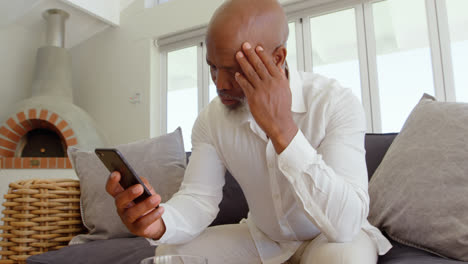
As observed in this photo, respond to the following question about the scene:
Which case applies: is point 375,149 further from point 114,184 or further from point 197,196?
point 114,184

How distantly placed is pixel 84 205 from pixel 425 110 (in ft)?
4.48

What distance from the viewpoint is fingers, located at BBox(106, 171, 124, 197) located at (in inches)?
28.2

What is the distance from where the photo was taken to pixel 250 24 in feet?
2.67

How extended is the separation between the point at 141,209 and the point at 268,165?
329mm

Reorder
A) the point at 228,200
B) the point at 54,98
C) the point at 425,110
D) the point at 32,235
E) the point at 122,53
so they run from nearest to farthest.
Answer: the point at 425,110 < the point at 32,235 < the point at 228,200 < the point at 54,98 < the point at 122,53

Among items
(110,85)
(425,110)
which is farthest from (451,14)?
(110,85)

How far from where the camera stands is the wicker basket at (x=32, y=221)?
1328 mm

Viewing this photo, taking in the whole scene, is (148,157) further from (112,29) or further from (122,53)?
(112,29)

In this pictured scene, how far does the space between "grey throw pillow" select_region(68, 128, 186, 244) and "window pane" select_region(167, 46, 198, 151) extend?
230 cm

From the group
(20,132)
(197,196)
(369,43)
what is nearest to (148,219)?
(197,196)

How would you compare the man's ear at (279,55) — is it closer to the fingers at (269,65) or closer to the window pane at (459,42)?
the fingers at (269,65)

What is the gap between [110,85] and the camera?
13.7 ft

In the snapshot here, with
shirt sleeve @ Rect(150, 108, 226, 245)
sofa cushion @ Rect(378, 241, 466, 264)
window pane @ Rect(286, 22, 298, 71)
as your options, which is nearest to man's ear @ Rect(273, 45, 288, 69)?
shirt sleeve @ Rect(150, 108, 226, 245)

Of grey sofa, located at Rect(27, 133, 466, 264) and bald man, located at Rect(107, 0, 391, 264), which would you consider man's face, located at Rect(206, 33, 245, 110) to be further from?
grey sofa, located at Rect(27, 133, 466, 264)
